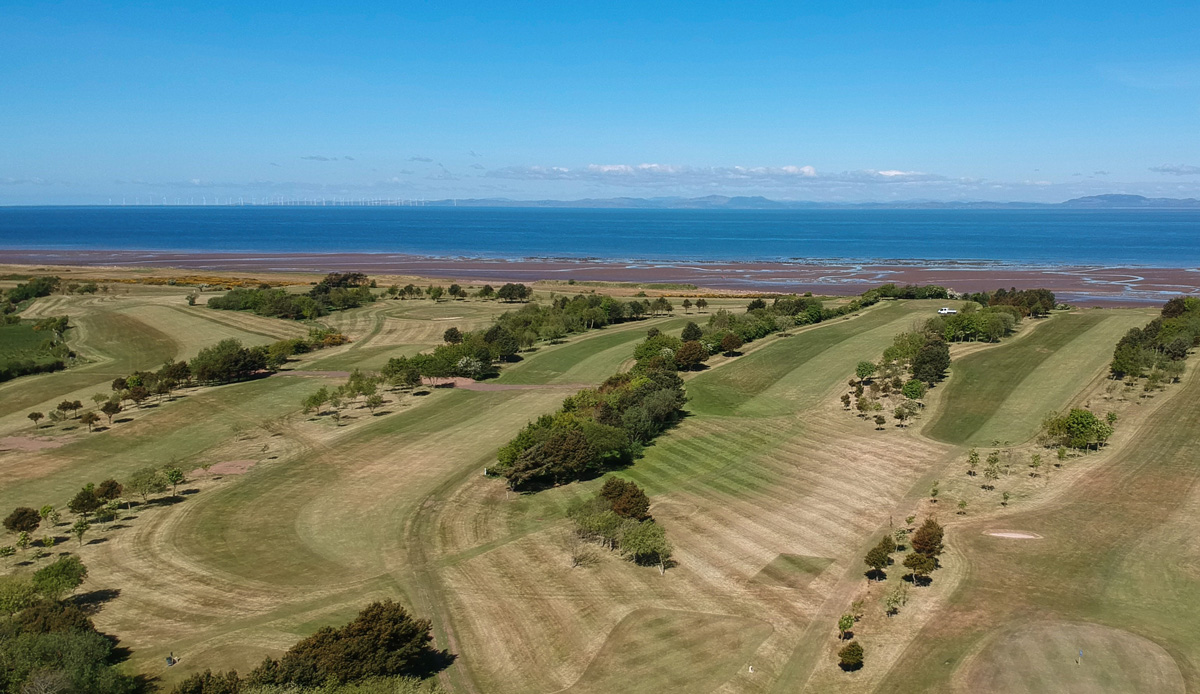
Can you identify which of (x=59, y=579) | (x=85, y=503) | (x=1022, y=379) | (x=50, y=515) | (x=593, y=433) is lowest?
(x=50, y=515)

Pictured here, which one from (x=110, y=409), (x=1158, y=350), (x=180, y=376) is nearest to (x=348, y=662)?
(x=110, y=409)

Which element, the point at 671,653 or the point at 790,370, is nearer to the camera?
the point at 671,653

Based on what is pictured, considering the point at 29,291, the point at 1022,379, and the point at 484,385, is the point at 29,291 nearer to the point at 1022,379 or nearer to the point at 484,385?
the point at 484,385

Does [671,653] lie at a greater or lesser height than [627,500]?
lesser

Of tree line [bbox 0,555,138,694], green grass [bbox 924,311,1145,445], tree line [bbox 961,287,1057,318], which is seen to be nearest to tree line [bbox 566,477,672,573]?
tree line [bbox 0,555,138,694]

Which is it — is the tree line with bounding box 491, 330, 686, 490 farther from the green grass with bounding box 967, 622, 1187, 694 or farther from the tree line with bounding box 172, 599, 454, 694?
the green grass with bounding box 967, 622, 1187, 694

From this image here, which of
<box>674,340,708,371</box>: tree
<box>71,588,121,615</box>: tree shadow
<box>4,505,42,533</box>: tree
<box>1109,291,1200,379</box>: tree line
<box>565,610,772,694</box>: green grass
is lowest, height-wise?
<box>71,588,121,615</box>: tree shadow

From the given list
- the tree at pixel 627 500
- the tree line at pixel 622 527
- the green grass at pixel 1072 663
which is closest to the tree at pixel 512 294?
the tree line at pixel 622 527
